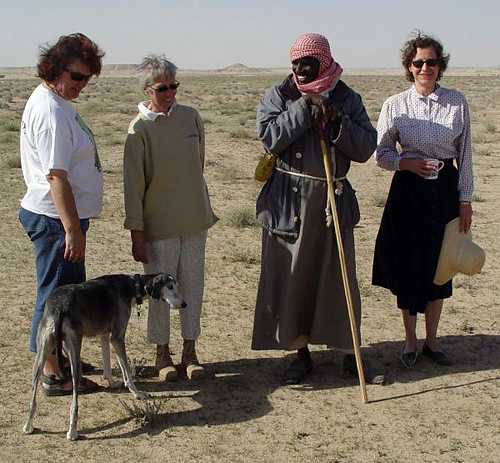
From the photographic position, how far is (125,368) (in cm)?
462

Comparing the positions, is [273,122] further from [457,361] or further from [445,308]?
[445,308]

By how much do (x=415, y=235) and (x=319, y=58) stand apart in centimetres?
145

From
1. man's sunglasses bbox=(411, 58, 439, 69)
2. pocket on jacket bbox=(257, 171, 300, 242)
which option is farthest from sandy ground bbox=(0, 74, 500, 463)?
Answer: man's sunglasses bbox=(411, 58, 439, 69)

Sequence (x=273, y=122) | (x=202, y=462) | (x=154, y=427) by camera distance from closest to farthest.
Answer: (x=202, y=462) → (x=154, y=427) → (x=273, y=122)

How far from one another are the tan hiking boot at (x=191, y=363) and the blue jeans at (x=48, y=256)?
0.93 meters

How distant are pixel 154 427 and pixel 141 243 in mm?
1136

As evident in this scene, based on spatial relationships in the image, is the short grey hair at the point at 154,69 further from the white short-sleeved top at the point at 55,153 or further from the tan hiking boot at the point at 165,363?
the tan hiking boot at the point at 165,363

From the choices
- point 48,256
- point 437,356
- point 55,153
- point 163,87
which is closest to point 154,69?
point 163,87

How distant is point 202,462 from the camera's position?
4086 mm

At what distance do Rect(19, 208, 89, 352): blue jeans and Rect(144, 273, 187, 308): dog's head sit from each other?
17.6 inches

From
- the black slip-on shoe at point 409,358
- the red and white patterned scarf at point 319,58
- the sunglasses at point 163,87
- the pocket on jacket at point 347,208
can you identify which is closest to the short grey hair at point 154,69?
the sunglasses at point 163,87

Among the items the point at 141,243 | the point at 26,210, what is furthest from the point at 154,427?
the point at 26,210

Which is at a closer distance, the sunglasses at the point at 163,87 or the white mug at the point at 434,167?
the sunglasses at the point at 163,87

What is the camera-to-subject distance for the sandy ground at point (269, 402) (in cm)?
422
